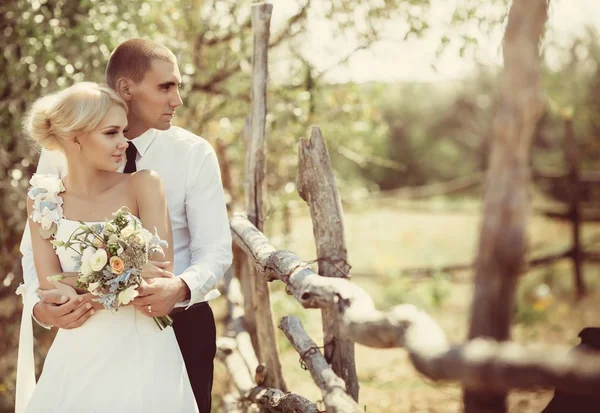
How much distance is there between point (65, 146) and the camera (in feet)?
8.96

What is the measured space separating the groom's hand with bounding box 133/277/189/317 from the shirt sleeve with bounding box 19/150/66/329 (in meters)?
0.44

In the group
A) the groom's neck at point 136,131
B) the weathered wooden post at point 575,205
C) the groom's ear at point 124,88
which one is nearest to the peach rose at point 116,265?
the groom's neck at point 136,131

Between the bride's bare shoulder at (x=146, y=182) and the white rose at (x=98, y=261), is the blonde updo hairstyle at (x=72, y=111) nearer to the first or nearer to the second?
the bride's bare shoulder at (x=146, y=182)

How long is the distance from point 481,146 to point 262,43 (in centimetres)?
1907

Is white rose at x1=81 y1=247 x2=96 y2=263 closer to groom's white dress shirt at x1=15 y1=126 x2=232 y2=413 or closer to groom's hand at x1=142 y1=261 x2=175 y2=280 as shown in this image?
groom's hand at x1=142 y1=261 x2=175 y2=280

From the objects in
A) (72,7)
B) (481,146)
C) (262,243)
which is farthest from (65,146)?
(481,146)

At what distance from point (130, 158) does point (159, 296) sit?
68cm

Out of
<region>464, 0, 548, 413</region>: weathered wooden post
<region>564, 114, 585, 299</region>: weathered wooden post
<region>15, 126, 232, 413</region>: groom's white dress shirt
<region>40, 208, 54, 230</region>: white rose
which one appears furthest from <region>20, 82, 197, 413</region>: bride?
<region>564, 114, 585, 299</region>: weathered wooden post

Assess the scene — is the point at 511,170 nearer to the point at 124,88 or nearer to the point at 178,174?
the point at 178,174

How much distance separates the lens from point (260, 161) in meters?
4.02

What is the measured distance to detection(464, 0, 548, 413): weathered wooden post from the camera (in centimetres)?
139

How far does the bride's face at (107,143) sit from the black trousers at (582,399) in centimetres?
187

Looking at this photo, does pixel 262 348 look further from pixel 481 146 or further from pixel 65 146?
pixel 481 146

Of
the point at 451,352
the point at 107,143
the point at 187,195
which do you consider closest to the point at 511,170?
the point at 451,352
